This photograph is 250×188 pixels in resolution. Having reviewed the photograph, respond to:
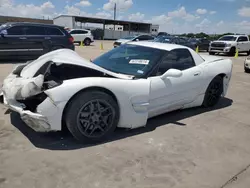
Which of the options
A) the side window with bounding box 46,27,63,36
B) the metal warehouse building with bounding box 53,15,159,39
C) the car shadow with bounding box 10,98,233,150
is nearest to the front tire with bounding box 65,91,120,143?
the car shadow with bounding box 10,98,233,150

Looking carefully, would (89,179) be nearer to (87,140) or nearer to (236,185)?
(87,140)

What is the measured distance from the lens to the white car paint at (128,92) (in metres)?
2.99

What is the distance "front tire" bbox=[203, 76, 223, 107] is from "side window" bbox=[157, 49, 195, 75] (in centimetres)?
68

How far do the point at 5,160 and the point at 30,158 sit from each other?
0.26 m

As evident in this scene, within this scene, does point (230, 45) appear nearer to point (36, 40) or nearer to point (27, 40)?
point (36, 40)

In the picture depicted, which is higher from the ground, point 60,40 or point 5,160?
point 60,40

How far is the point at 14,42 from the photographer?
1025 centimetres

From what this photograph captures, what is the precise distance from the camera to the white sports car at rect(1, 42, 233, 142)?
3057 millimetres

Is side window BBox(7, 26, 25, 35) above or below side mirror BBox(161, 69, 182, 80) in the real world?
above

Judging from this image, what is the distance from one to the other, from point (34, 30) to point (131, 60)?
7.83 metres

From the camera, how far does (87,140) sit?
129 inches

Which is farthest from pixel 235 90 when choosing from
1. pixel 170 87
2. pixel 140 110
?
pixel 140 110

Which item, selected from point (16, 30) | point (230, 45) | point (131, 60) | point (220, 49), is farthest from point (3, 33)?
point (230, 45)

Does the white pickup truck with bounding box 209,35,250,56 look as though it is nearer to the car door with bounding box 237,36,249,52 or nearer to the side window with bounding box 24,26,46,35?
the car door with bounding box 237,36,249,52
